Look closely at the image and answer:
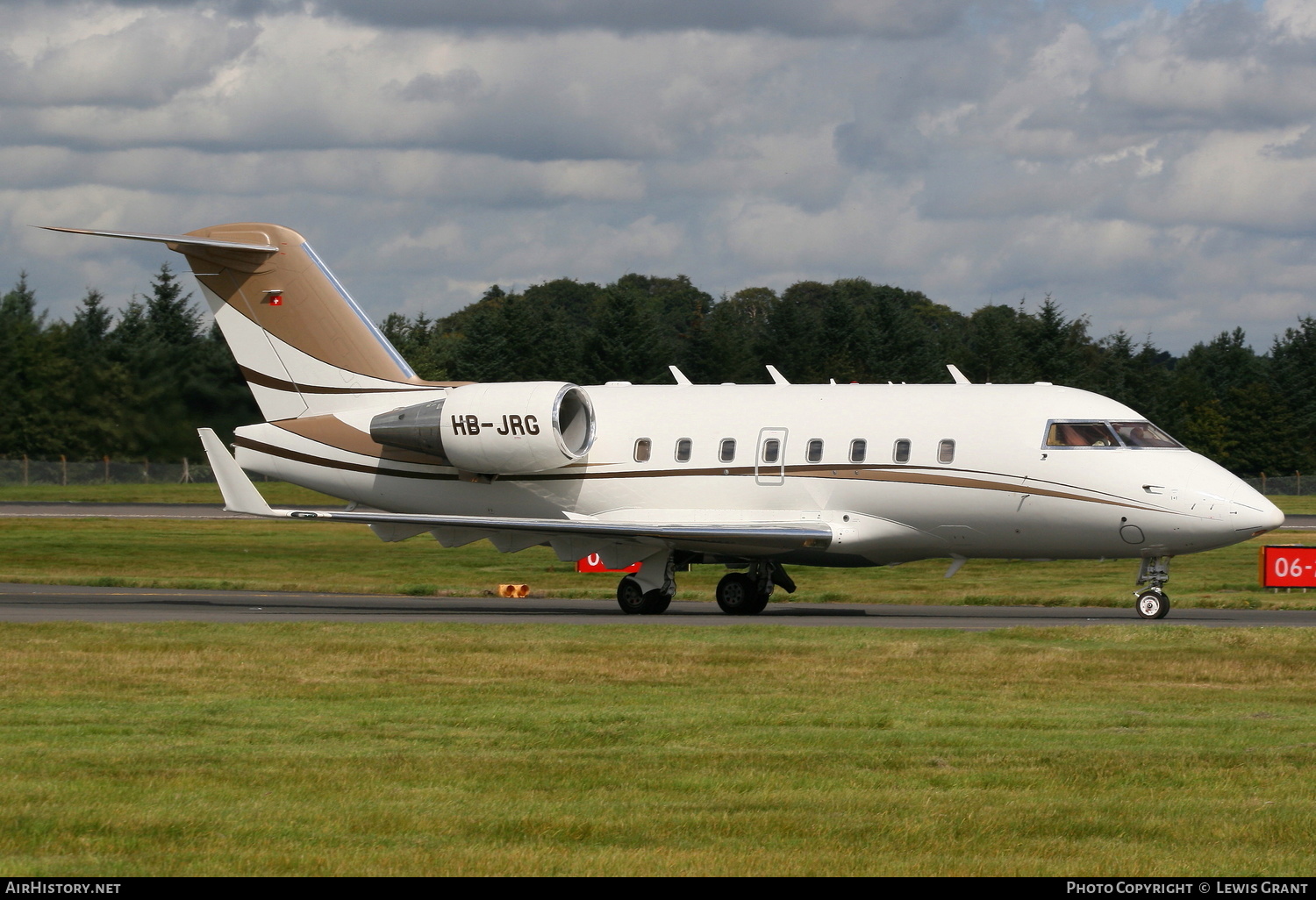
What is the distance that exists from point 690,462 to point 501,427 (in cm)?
331

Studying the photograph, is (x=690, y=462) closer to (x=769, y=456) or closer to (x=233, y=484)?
(x=769, y=456)

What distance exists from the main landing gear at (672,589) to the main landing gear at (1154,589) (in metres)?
6.16

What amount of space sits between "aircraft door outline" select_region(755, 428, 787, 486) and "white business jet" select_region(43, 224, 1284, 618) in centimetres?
3

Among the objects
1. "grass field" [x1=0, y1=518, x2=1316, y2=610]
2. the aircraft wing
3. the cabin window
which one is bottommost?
"grass field" [x1=0, y1=518, x2=1316, y2=610]

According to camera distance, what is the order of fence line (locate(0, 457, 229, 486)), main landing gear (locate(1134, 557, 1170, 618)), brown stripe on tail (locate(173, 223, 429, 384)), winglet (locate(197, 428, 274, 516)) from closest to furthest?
main landing gear (locate(1134, 557, 1170, 618))
winglet (locate(197, 428, 274, 516))
brown stripe on tail (locate(173, 223, 429, 384))
fence line (locate(0, 457, 229, 486))

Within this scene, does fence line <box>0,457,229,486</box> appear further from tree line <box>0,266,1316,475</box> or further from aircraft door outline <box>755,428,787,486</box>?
aircraft door outline <box>755,428,787,486</box>

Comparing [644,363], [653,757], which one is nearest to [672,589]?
[653,757]

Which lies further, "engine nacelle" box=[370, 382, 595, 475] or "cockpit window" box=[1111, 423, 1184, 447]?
"engine nacelle" box=[370, 382, 595, 475]

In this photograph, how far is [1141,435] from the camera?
993 inches

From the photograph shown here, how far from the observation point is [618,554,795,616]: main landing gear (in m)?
27.4

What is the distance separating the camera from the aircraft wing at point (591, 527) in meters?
25.9

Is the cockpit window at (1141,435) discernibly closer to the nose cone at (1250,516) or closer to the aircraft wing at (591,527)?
the nose cone at (1250,516)

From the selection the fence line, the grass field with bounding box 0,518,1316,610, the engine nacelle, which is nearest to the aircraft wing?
the engine nacelle
